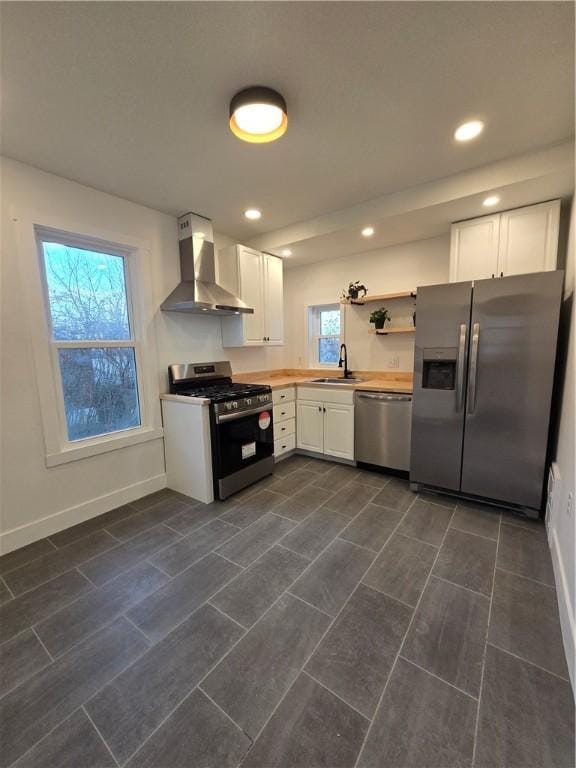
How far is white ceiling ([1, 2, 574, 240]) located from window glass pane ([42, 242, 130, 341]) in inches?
22.1

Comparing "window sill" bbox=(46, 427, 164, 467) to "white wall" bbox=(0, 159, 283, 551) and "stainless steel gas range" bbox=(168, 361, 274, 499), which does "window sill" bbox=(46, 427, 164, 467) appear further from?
"stainless steel gas range" bbox=(168, 361, 274, 499)

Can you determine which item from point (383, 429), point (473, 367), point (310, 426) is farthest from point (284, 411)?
point (473, 367)

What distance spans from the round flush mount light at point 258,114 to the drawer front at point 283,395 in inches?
89.5

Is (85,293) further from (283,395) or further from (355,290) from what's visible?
(355,290)

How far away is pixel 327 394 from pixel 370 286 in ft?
4.82

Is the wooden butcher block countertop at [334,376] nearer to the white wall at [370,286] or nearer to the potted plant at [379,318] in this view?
the white wall at [370,286]

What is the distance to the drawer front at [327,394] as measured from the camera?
3344mm

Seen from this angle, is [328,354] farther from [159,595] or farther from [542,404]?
[159,595]

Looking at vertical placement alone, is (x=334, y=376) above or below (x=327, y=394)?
above

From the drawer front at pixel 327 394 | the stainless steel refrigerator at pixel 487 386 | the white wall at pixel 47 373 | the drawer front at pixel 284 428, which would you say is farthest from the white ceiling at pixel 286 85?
the drawer front at pixel 284 428

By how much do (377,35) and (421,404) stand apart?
2359mm

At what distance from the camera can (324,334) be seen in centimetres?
436

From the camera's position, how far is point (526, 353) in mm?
2309

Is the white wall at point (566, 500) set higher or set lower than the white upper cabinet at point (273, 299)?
lower
